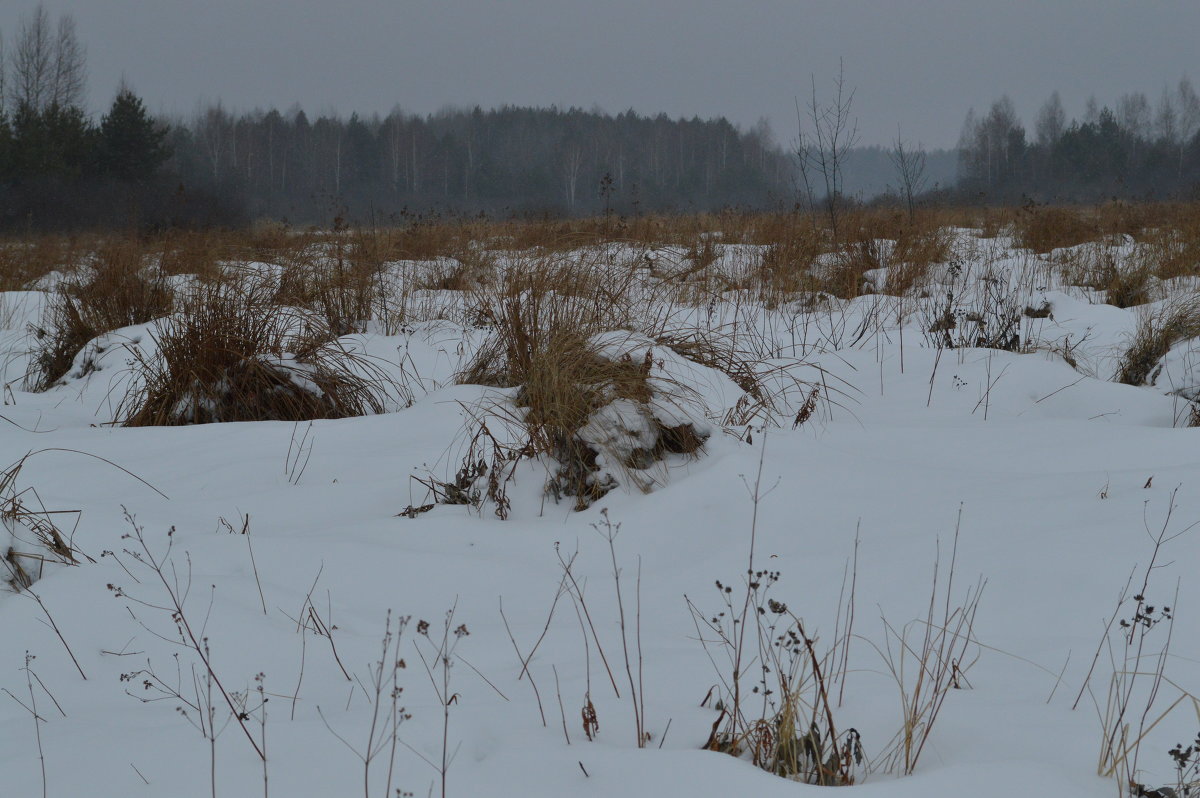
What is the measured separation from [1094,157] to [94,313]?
44.7m

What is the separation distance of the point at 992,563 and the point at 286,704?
5.70ft

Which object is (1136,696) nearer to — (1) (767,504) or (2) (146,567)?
(1) (767,504)

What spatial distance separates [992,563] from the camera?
212 centimetres

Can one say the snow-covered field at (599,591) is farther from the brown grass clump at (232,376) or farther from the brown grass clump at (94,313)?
the brown grass clump at (94,313)

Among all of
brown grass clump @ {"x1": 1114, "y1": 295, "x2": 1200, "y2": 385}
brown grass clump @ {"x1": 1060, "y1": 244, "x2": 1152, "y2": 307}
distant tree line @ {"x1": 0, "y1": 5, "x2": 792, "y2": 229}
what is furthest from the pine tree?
brown grass clump @ {"x1": 1114, "y1": 295, "x2": 1200, "y2": 385}

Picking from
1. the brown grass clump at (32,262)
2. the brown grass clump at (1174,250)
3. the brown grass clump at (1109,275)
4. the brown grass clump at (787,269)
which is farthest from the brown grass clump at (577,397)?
the brown grass clump at (32,262)

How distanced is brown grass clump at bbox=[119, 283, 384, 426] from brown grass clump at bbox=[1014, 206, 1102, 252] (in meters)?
8.65

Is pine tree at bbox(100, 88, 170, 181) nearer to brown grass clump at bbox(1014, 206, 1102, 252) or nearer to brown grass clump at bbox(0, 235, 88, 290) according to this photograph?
brown grass clump at bbox(0, 235, 88, 290)

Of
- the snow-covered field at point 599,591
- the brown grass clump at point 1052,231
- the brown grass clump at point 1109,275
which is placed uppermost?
the brown grass clump at point 1052,231

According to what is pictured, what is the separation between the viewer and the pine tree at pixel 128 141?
86.0 ft

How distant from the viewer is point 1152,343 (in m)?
4.53

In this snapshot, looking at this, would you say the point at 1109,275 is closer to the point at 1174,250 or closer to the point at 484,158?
the point at 1174,250

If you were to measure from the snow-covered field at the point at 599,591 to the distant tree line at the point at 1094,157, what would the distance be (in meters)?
26.7

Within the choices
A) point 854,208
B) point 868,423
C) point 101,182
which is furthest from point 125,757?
point 101,182
